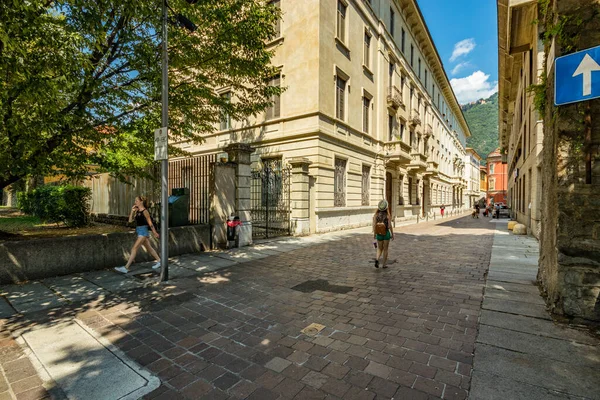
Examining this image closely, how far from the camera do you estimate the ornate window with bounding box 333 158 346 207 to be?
1592cm

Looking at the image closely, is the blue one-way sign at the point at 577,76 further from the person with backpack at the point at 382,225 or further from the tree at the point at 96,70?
the tree at the point at 96,70

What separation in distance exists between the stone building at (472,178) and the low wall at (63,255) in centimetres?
6743

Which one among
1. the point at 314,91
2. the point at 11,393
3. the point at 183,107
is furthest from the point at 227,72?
the point at 11,393

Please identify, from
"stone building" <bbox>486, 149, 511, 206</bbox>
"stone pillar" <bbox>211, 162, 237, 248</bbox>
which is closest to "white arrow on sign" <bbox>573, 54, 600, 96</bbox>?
"stone pillar" <bbox>211, 162, 237, 248</bbox>

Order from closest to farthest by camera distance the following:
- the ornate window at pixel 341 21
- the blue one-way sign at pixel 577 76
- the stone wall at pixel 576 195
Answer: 1. the blue one-way sign at pixel 577 76
2. the stone wall at pixel 576 195
3. the ornate window at pixel 341 21

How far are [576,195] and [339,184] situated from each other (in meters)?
12.6

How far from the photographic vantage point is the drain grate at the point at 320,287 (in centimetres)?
541

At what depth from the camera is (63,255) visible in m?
6.12

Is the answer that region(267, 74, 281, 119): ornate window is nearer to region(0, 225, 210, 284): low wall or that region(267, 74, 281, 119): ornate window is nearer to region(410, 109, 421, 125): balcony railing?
region(0, 225, 210, 284): low wall

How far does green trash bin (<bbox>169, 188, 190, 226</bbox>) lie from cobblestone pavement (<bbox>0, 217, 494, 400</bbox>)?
128 inches

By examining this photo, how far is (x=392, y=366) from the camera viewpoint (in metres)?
2.93

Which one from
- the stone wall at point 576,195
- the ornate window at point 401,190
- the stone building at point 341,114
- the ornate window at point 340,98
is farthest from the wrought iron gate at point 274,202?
the ornate window at point 401,190

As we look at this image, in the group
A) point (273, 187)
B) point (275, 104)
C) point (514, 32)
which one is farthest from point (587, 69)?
point (275, 104)

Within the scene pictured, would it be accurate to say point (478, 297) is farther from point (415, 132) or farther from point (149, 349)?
point (415, 132)
